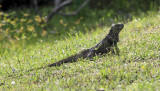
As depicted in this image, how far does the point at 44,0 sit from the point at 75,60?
1470cm

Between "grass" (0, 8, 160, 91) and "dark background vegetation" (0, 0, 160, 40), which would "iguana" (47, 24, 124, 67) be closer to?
"grass" (0, 8, 160, 91)

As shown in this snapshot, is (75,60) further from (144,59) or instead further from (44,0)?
(44,0)

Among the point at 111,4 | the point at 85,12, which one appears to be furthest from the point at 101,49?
the point at 111,4

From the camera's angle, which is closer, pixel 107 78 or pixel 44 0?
pixel 107 78

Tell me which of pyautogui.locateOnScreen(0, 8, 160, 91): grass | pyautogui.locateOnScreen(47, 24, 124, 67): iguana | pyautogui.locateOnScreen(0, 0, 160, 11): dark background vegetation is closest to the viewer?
pyautogui.locateOnScreen(0, 8, 160, 91): grass

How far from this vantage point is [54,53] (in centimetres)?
892

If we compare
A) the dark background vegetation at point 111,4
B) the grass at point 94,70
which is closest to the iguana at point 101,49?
the grass at point 94,70

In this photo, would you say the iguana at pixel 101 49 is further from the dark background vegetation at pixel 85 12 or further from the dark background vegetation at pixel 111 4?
the dark background vegetation at pixel 111 4

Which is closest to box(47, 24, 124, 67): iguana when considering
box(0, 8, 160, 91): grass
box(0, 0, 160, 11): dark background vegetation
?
box(0, 8, 160, 91): grass

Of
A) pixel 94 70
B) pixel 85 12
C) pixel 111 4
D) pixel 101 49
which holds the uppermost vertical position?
pixel 111 4

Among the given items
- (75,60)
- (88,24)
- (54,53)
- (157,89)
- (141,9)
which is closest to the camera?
(157,89)

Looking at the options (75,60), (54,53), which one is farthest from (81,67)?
(54,53)

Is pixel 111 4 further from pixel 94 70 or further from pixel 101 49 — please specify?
pixel 94 70

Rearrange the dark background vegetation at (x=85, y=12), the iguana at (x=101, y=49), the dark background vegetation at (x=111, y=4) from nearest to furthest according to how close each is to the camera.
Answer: the iguana at (x=101, y=49) < the dark background vegetation at (x=85, y=12) < the dark background vegetation at (x=111, y=4)
